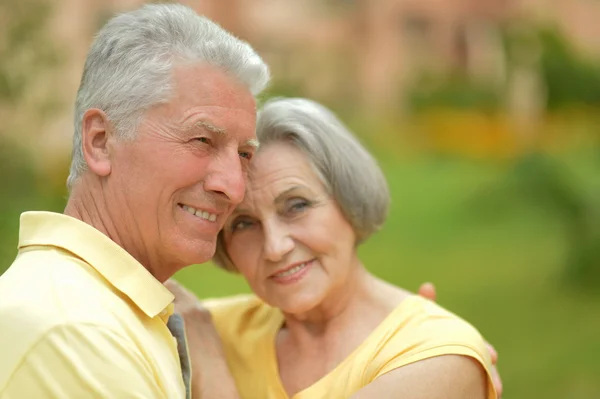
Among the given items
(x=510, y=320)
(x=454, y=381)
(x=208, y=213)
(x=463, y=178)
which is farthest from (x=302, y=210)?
(x=463, y=178)

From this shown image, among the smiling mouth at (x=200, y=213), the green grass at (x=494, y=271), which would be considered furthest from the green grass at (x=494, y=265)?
the smiling mouth at (x=200, y=213)

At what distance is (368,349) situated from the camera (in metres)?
2.20

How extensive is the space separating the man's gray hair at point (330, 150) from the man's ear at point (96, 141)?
57cm

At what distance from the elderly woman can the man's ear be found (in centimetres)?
53

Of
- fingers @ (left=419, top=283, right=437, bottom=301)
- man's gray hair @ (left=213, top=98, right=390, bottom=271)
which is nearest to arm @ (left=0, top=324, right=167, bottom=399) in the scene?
man's gray hair @ (left=213, top=98, right=390, bottom=271)

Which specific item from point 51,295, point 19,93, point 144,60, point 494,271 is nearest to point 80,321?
point 51,295

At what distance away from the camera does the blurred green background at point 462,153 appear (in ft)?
19.8

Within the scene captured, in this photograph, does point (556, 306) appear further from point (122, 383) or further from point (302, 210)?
point (122, 383)

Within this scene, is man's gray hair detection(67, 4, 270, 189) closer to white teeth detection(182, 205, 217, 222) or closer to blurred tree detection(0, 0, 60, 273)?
white teeth detection(182, 205, 217, 222)

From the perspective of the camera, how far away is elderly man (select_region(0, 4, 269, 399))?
1717mm

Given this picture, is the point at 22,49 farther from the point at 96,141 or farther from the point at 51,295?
the point at 51,295

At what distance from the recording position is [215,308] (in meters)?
2.60

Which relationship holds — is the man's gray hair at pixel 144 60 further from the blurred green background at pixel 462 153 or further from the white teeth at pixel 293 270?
the blurred green background at pixel 462 153

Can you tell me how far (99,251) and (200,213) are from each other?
25 cm
